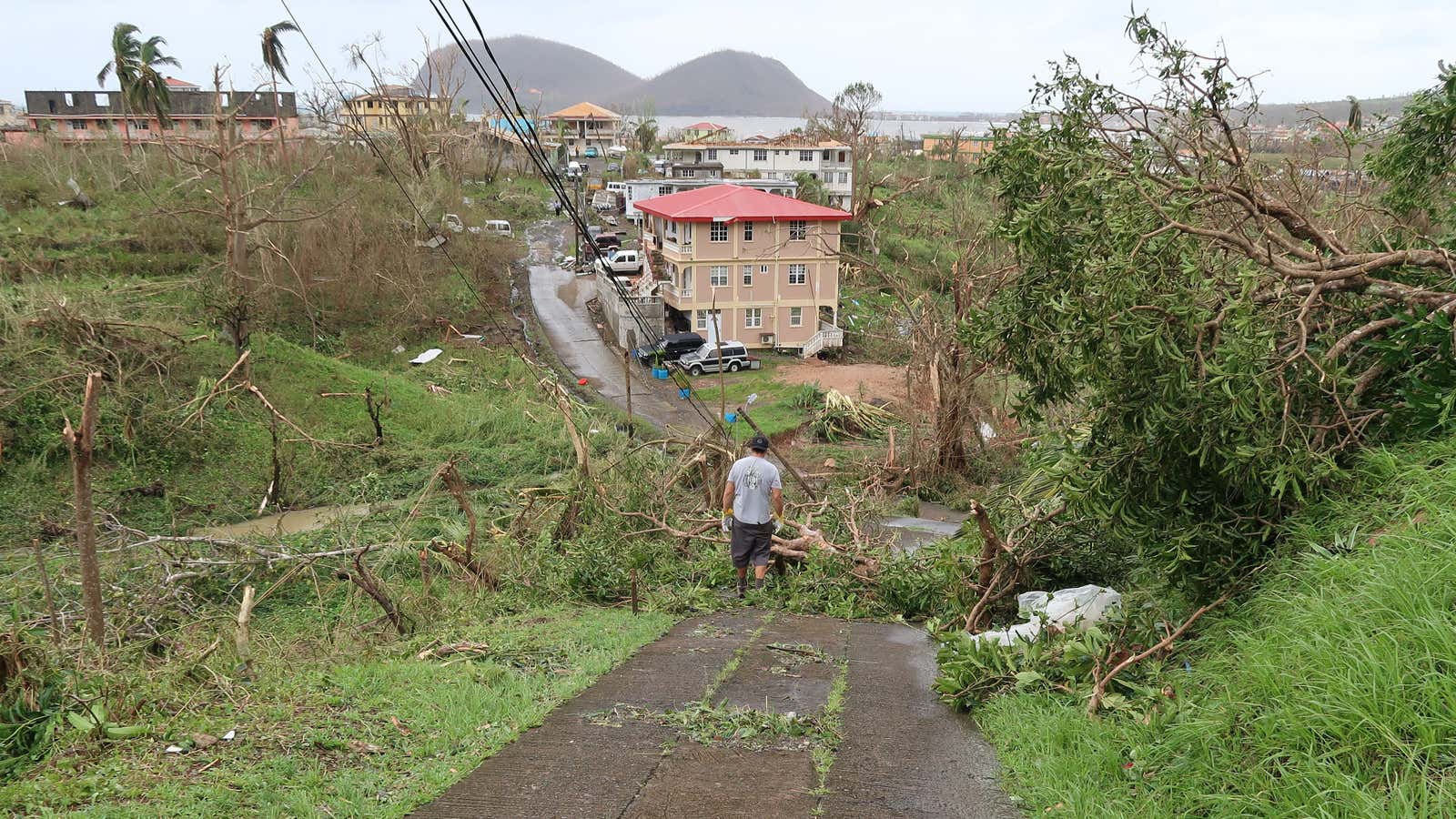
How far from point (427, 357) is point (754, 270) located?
13364 mm

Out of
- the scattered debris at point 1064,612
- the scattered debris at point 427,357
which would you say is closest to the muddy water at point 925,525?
the scattered debris at point 1064,612

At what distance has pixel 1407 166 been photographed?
7.29m

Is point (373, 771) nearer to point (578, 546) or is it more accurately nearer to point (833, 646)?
point (833, 646)

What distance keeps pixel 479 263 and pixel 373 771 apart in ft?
123

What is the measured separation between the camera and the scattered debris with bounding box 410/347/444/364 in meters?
30.5

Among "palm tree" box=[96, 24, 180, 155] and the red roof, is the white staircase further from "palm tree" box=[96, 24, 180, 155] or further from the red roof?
"palm tree" box=[96, 24, 180, 155]

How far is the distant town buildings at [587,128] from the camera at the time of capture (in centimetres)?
9622

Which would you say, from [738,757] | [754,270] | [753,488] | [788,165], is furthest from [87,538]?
[788,165]

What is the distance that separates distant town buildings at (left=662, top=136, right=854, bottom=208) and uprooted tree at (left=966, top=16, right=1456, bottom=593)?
54.2m

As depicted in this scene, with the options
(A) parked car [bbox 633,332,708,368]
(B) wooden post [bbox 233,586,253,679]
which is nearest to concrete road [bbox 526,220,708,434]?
(A) parked car [bbox 633,332,708,368]

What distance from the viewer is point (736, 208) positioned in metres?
36.6

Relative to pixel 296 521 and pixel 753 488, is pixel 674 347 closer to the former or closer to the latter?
pixel 296 521

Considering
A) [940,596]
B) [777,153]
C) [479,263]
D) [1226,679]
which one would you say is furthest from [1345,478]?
[777,153]

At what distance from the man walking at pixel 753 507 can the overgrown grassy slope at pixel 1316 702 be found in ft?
11.7
